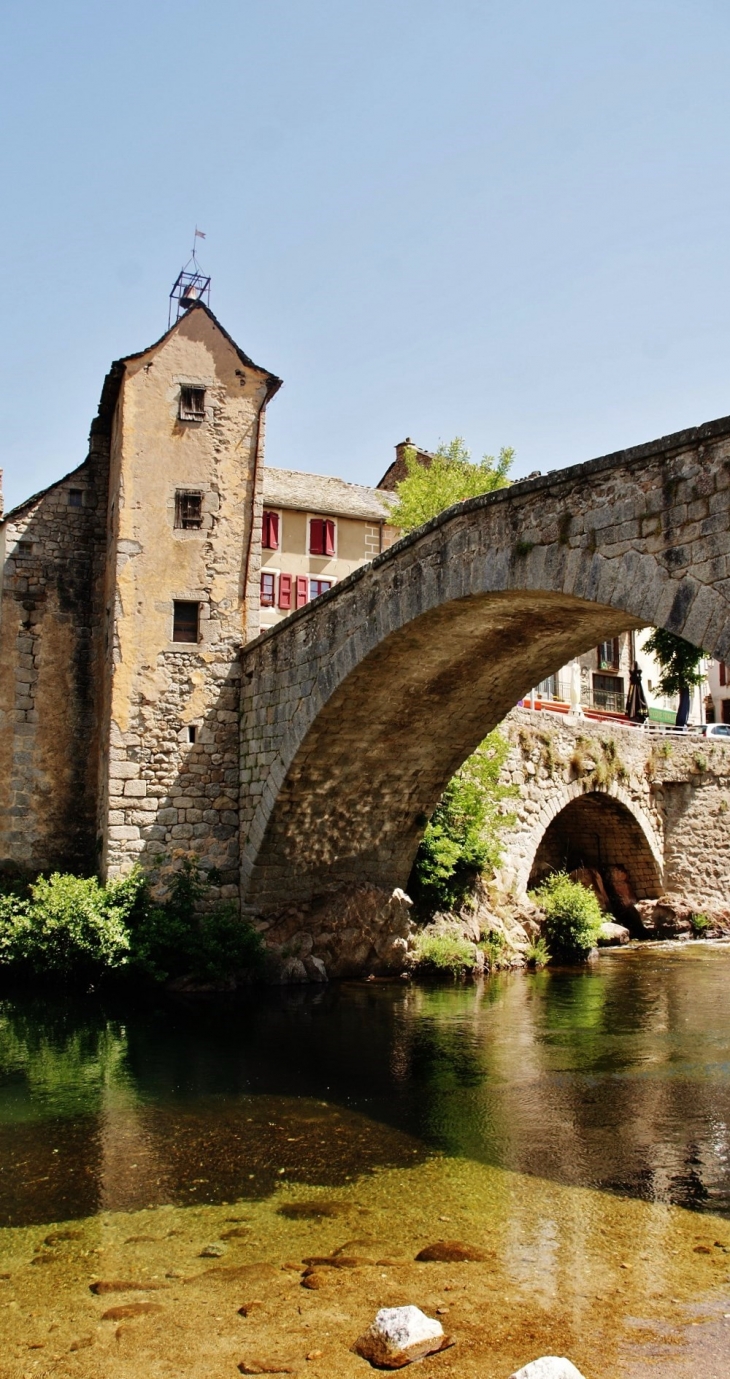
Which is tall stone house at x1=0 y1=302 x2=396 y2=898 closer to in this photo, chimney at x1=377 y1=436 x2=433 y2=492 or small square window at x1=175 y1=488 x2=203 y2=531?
small square window at x1=175 y1=488 x2=203 y2=531

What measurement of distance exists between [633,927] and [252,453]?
39.0ft

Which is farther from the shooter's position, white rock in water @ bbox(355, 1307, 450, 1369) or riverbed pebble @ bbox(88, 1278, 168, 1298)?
riverbed pebble @ bbox(88, 1278, 168, 1298)

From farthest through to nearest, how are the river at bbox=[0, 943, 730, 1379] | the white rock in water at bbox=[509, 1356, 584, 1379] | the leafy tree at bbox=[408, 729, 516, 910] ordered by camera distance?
the leafy tree at bbox=[408, 729, 516, 910] < the river at bbox=[0, 943, 730, 1379] < the white rock in water at bbox=[509, 1356, 584, 1379]

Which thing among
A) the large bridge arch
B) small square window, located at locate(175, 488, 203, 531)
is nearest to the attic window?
small square window, located at locate(175, 488, 203, 531)

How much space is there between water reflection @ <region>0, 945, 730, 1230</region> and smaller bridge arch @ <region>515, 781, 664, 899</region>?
6814mm

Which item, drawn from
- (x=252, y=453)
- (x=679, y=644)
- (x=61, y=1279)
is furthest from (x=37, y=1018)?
(x=679, y=644)

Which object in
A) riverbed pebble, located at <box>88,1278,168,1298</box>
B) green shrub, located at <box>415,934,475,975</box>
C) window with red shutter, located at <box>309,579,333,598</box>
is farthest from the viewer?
window with red shutter, located at <box>309,579,333,598</box>

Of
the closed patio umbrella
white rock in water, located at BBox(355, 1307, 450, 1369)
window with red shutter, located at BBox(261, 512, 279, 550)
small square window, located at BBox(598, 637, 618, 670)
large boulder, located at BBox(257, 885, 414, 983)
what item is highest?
window with red shutter, located at BBox(261, 512, 279, 550)

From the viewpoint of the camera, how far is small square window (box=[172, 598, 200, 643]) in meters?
15.3

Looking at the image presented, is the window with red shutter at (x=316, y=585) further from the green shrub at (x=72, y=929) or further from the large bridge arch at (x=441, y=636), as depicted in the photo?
the green shrub at (x=72, y=929)

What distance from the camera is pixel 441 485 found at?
2195 centimetres

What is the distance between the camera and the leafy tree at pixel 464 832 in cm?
1628

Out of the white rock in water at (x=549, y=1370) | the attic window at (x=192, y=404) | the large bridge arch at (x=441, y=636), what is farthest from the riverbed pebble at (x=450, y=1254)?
the attic window at (x=192, y=404)

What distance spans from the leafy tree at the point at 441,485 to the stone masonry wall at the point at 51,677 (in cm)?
666
